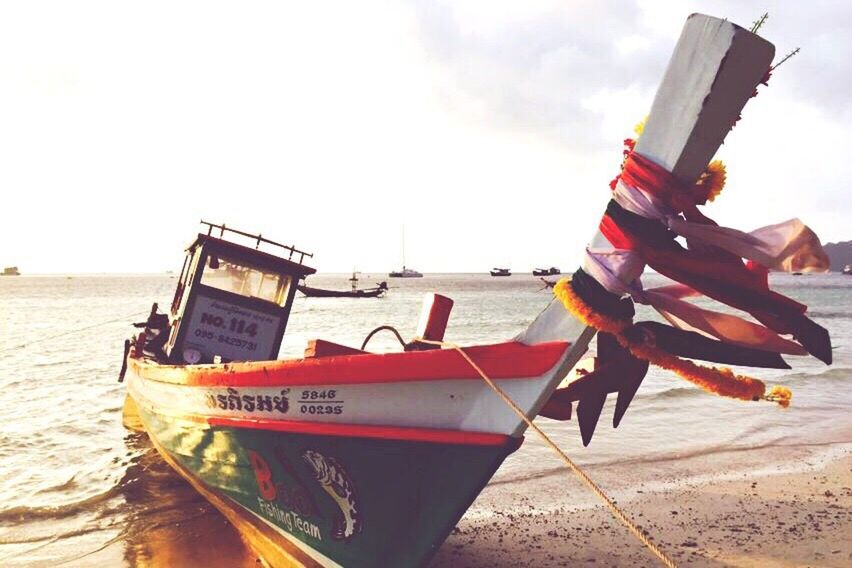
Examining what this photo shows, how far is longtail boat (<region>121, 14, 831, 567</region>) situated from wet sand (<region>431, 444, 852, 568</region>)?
1773mm

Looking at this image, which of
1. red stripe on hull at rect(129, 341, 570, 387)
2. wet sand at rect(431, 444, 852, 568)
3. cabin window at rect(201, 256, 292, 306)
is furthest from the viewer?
cabin window at rect(201, 256, 292, 306)

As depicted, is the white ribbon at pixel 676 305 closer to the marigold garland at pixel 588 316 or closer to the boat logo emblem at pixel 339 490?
the marigold garland at pixel 588 316

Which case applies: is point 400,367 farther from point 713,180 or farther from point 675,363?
point 713,180

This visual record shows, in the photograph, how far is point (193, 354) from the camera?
25.3ft

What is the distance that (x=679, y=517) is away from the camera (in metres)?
6.38

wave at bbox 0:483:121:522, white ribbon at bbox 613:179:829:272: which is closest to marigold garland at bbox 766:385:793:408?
white ribbon at bbox 613:179:829:272

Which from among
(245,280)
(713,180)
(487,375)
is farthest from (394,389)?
(245,280)

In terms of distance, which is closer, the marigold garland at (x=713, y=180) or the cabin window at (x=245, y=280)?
the marigold garland at (x=713, y=180)

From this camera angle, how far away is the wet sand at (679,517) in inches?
209

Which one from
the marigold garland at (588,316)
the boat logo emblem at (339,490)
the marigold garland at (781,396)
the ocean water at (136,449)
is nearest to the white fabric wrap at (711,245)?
the marigold garland at (588,316)

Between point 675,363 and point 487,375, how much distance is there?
2.98ft

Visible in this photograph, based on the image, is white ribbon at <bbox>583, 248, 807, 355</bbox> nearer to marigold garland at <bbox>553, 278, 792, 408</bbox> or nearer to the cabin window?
marigold garland at <bbox>553, 278, 792, 408</bbox>

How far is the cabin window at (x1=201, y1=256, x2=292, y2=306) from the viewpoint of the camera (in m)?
7.82

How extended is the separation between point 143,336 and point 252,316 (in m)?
2.69
